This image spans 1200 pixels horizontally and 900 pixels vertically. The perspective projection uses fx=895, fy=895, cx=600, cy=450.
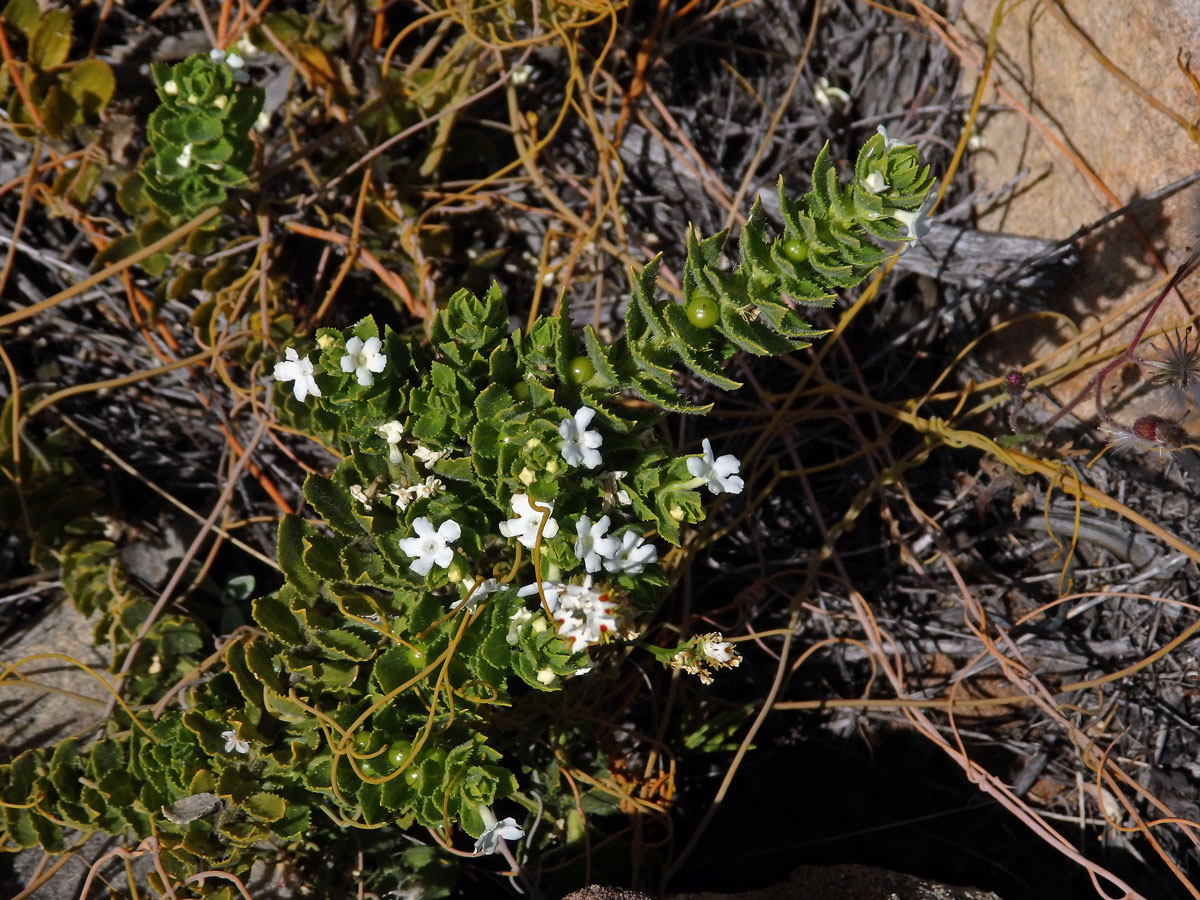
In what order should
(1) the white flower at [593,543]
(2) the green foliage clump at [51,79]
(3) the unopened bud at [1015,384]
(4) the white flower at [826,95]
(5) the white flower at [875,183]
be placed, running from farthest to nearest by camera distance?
(4) the white flower at [826,95] < (2) the green foliage clump at [51,79] < (3) the unopened bud at [1015,384] < (1) the white flower at [593,543] < (5) the white flower at [875,183]

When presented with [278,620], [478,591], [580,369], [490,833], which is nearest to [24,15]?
[278,620]

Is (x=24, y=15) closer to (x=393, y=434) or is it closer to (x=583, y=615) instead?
(x=393, y=434)

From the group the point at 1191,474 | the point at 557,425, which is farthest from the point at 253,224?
the point at 1191,474

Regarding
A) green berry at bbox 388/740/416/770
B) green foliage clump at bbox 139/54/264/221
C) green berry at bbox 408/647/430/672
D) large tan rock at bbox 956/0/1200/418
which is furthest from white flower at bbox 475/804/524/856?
large tan rock at bbox 956/0/1200/418

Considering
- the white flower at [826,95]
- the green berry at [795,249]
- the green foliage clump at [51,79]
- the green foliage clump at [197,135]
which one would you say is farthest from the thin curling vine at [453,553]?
the white flower at [826,95]

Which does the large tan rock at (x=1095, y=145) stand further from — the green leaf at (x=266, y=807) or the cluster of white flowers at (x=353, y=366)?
the green leaf at (x=266, y=807)

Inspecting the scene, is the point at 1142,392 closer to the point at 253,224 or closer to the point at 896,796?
the point at 896,796
